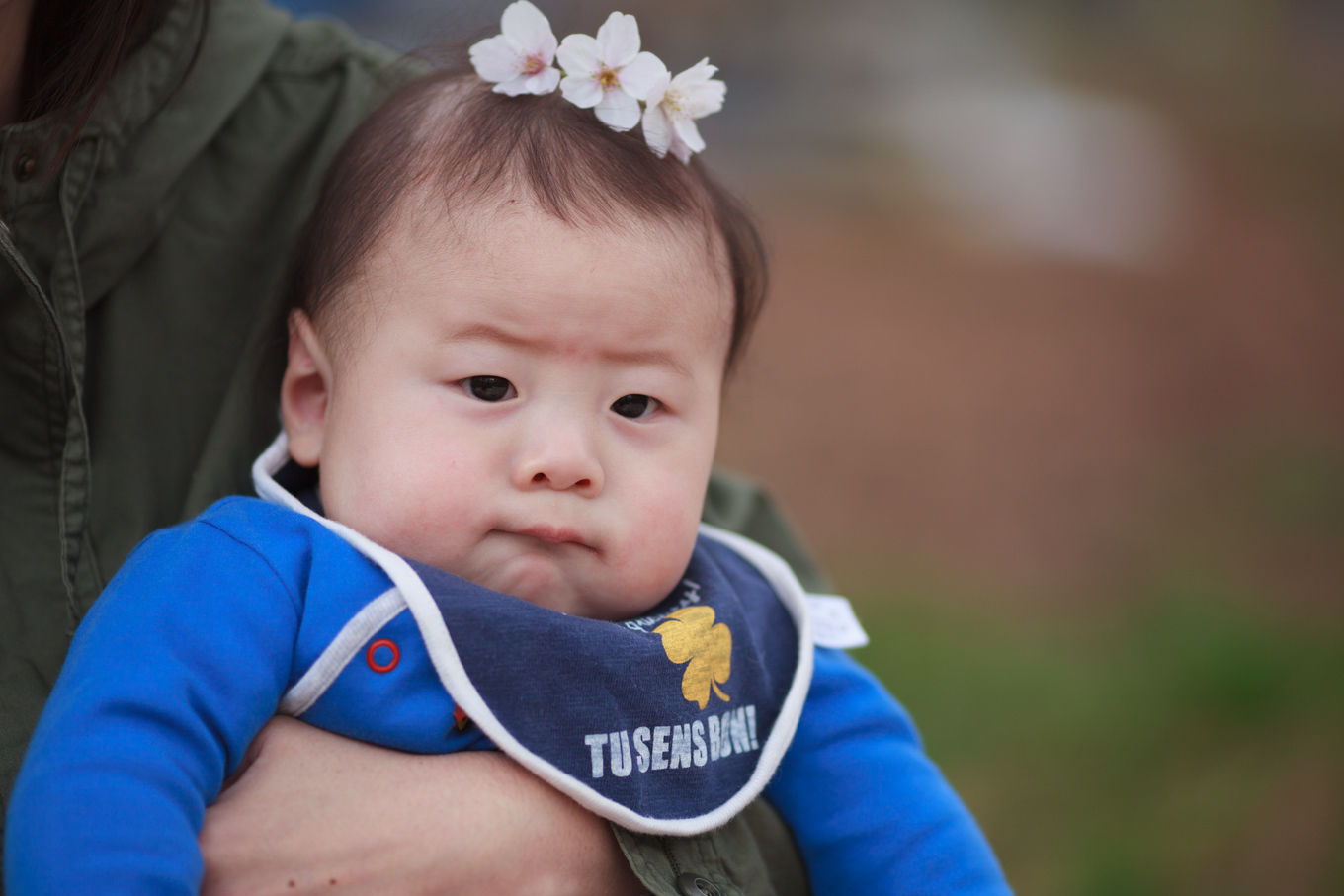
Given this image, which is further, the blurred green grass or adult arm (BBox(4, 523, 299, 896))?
the blurred green grass

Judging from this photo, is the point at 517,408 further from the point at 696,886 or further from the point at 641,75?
the point at 696,886

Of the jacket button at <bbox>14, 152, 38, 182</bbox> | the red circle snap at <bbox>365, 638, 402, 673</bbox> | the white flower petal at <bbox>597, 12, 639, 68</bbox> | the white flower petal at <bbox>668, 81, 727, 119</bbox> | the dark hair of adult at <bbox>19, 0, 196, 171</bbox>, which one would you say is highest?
the white flower petal at <bbox>597, 12, 639, 68</bbox>

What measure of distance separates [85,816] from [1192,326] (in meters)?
7.59

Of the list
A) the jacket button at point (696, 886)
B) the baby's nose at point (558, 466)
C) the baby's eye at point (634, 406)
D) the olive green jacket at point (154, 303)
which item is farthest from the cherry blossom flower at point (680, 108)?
A: the jacket button at point (696, 886)

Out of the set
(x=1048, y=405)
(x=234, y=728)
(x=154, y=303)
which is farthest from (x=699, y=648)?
(x=1048, y=405)

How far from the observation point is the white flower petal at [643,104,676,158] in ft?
5.34

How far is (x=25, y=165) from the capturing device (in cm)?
154

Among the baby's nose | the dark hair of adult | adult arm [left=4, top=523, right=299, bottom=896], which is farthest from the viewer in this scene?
the dark hair of adult

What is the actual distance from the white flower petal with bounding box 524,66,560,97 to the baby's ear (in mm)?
437

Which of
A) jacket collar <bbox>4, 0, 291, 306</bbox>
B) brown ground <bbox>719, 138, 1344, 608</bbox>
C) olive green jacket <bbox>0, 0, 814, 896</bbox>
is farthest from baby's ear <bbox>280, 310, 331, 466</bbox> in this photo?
brown ground <bbox>719, 138, 1344, 608</bbox>

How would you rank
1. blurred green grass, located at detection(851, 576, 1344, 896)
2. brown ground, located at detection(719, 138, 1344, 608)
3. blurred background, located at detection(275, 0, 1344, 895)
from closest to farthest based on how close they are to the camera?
blurred green grass, located at detection(851, 576, 1344, 896), blurred background, located at detection(275, 0, 1344, 895), brown ground, located at detection(719, 138, 1344, 608)

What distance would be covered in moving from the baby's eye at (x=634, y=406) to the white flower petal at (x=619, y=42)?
0.44 m

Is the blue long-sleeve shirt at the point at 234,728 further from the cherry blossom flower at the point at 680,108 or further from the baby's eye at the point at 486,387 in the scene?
the cherry blossom flower at the point at 680,108

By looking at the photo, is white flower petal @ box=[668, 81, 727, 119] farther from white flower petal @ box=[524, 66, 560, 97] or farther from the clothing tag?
the clothing tag
